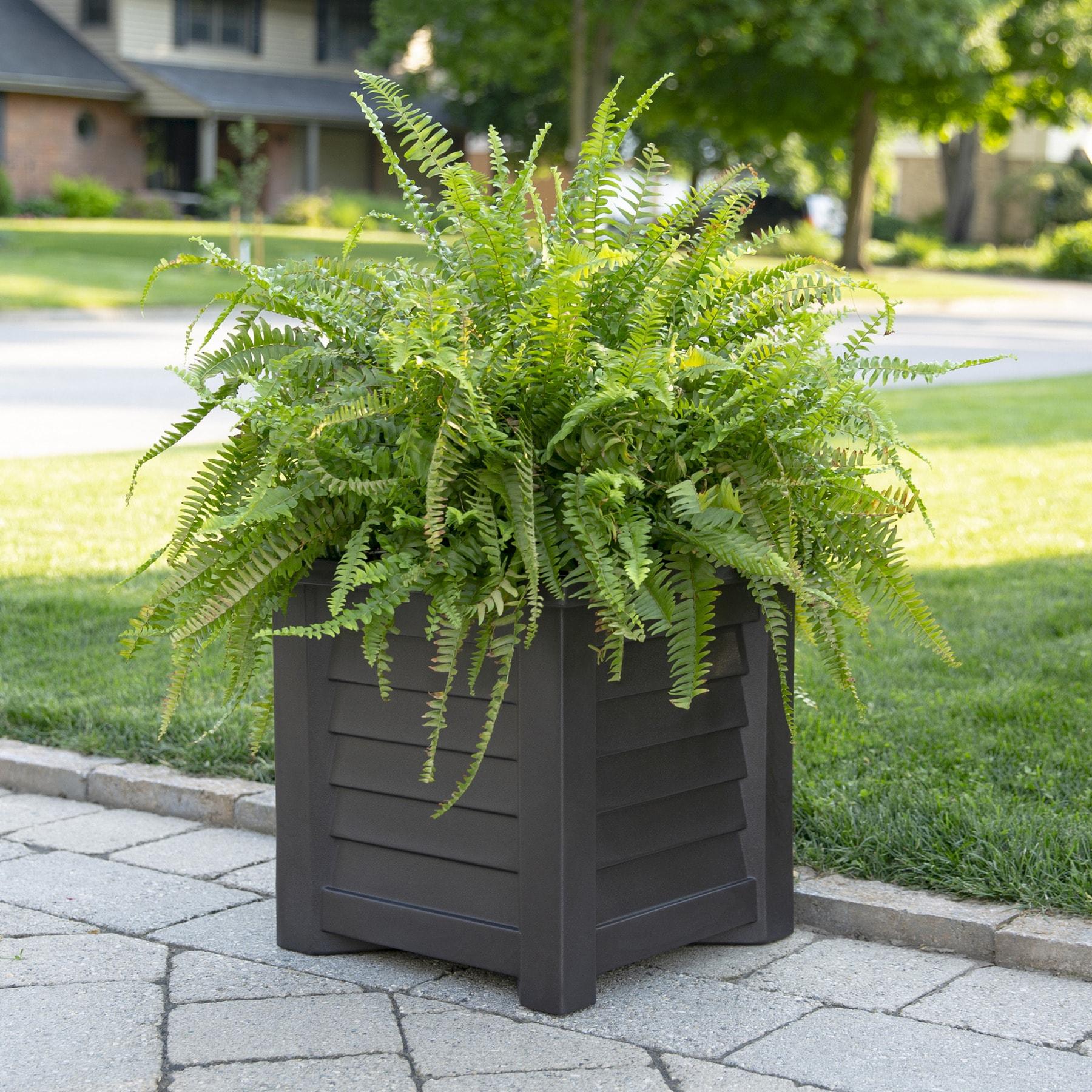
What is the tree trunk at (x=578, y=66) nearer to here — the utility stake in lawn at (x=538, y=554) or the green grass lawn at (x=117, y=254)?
A: the green grass lawn at (x=117, y=254)

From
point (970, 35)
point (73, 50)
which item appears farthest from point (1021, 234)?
point (73, 50)

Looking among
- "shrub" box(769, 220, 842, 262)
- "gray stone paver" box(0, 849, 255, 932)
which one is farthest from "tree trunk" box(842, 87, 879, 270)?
"gray stone paver" box(0, 849, 255, 932)

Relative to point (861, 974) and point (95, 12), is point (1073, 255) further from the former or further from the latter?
point (861, 974)

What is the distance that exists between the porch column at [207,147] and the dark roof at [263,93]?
0.48 metres

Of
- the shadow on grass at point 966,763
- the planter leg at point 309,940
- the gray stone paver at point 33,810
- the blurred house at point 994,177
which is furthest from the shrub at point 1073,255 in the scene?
the planter leg at point 309,940

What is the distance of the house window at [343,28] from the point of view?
43406 mm

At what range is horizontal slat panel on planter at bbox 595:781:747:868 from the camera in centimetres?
288

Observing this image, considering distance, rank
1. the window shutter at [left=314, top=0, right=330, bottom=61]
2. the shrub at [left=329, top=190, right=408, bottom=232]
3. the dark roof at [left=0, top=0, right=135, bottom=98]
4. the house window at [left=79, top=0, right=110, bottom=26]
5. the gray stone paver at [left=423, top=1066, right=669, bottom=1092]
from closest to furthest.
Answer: the gray stone paver at [left=423, top=1066, right=669, bottom=1092] → the shrub at [left=329, top=190, right=408, bottom=232] → the dark roof at [left=0, top=0, right=135, bottom=98] → the house window at [left=79, top=0, right=110, bottom=26] → the window shutter at [left=314, top=0, right=330, bottom=61]

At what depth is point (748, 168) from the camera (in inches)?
120

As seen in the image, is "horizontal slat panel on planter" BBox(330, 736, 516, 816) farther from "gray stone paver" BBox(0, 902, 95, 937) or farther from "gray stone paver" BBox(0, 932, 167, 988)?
"gray stone paver" BBox(0, 902, 95, 937)

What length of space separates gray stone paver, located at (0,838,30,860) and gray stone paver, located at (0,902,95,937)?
0.36 meters

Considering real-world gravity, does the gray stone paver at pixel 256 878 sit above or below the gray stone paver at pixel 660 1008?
above

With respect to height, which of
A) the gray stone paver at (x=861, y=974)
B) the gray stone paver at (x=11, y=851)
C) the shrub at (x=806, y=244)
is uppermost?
the shrub at (x=806, y=244)

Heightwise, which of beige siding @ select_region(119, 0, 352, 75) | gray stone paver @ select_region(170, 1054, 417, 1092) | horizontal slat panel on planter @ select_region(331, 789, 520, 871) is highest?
beige siding @ select_region(119, 0, 352, 75)
